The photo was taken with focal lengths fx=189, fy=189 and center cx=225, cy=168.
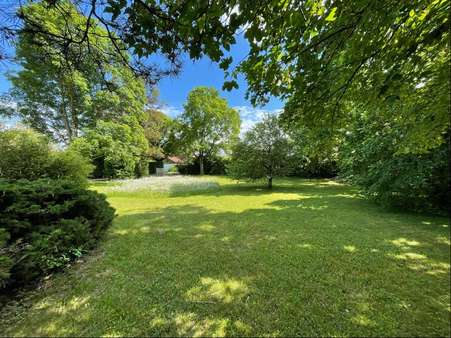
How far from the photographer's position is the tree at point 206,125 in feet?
84.9

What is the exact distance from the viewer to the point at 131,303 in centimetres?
232

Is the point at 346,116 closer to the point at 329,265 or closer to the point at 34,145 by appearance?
the point at 329,265

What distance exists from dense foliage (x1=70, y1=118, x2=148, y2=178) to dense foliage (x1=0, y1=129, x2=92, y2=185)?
4.76 m

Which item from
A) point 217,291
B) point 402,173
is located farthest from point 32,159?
point 402,173

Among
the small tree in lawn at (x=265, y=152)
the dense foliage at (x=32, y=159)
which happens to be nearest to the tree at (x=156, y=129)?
the small tree in lawn at (x=265, y=152)

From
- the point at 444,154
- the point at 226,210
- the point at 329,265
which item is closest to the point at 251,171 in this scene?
the point at 226,210

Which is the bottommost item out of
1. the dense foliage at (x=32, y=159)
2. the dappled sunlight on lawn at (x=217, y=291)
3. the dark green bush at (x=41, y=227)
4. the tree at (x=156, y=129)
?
the dappled sunlight on lawn at (x=217, y=291)

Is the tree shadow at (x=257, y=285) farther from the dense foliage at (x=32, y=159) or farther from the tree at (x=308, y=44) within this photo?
the dense foliage at (x=32, y=159)

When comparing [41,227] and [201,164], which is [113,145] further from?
[201,164]

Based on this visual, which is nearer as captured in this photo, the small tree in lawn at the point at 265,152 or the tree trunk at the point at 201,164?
the small tree in lawn at the point at 265,152

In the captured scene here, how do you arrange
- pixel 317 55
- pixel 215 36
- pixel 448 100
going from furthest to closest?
pixel 448 100 → pixel 317 55 → pixel 215 36

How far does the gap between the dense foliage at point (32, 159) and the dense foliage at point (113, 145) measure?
4758 millimetres

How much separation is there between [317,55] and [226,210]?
5315 millimetres

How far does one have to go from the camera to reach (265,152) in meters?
11.6
